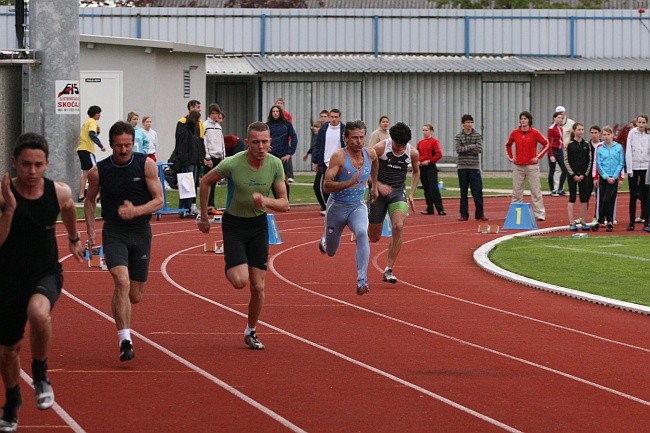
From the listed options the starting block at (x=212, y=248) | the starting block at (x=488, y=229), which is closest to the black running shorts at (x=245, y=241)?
the starting block at (x=212, y=248)

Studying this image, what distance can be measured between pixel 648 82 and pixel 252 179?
34.6 m

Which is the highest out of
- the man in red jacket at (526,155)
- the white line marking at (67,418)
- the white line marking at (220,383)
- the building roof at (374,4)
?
the building roof at (374,4)

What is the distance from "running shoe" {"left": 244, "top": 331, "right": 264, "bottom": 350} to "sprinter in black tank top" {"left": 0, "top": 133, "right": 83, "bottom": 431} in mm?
3297

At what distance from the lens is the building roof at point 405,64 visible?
42.2 m

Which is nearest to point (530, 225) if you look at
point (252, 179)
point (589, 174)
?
point (589, 174)

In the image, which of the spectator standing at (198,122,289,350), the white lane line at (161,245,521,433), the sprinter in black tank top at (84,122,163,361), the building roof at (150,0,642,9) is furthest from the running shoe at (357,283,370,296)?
the building roof at (150,0,642,9)

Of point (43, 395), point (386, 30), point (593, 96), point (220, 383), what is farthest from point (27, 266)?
point (386, 30)

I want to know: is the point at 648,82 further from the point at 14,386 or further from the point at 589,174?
the point at 14,386

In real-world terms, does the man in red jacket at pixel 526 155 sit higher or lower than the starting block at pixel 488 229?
higher

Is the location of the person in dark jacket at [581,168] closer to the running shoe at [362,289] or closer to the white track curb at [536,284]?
the white track curb at [536,284]

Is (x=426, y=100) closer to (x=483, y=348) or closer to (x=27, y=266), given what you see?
(x=483, y=348)

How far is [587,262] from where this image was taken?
1920 cm

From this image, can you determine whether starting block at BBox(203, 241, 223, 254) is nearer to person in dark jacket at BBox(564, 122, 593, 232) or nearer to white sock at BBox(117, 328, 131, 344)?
person in dark jacket at BBox(564, 122, 593, 232)

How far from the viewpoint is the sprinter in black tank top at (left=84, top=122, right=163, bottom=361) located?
11.0 meters
